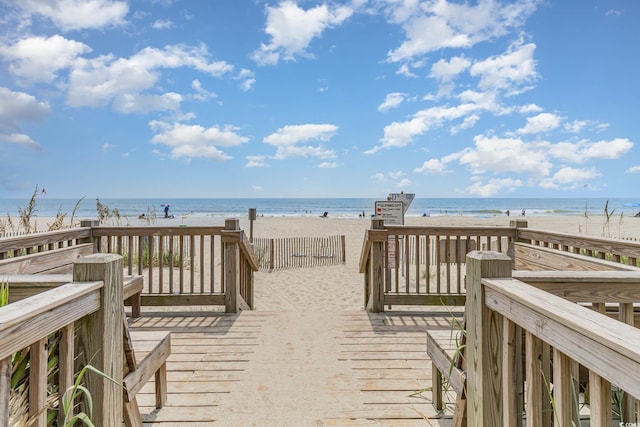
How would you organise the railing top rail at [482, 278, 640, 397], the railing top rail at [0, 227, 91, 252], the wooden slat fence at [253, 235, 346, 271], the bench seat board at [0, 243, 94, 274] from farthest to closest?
1. the wooden slat fence at [253, 235, 346, 271]
2. the railing top rail at [0, 227, 91, 252]
3. the bench seat board at [0, 243, 94, 274]
4. the railing top rail at [482, 278, 640, 397]

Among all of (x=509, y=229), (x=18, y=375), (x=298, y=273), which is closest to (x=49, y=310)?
(x=18, y=375)

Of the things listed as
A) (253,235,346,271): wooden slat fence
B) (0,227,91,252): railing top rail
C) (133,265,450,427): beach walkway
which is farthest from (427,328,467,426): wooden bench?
(253,235,346,271): wooden slat fence

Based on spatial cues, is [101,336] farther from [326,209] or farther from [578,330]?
[326,209]

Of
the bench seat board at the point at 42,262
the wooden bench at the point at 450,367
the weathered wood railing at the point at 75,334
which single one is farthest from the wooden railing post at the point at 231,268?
the weathered wood railing at the point at 75,334

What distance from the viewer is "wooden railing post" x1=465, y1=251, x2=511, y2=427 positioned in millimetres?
1515

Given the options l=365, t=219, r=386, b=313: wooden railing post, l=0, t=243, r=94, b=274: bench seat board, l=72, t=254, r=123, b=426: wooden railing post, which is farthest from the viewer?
l=365, t=219, r=386, b=313: wooden railing post

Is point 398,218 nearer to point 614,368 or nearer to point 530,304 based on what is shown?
point 530,304

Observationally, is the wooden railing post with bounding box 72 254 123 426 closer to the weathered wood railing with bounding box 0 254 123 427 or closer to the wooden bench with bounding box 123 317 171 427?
the weathered wood railing with bounding box 0 254 123 427

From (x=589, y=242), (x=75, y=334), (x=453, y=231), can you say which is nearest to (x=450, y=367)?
(x=75, y=334)

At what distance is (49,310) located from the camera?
1.17m

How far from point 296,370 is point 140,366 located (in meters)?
1.45

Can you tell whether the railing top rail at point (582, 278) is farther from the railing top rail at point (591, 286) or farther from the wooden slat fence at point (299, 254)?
the wooden slat fence at point (299, 254)

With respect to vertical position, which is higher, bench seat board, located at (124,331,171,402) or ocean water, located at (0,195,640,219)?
ocean water, located at (0,195,640,219)

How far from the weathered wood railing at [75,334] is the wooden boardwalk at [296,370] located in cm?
104
